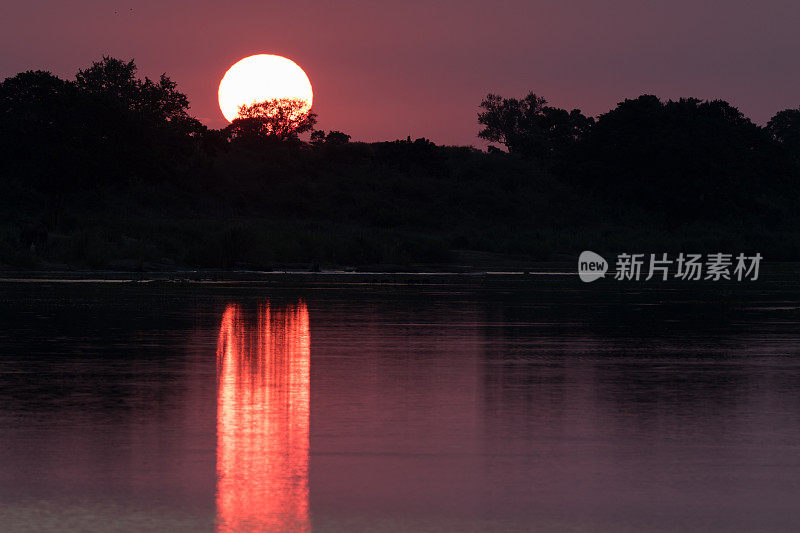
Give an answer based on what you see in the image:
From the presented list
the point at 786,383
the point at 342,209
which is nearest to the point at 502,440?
the point at 786,383

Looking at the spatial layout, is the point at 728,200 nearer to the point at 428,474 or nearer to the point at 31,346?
A: the point at 31,346

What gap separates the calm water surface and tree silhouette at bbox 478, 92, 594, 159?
127m

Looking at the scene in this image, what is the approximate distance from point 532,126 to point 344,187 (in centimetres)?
5577

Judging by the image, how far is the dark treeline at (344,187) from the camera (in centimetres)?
7225

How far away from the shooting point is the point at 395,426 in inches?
465

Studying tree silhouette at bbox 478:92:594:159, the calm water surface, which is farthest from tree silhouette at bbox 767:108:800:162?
the calm water surface

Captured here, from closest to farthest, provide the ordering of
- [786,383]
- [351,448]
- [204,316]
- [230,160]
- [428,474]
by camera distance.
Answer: [428,474] < [351,448] < [786,383] < [204,316] < [230,160]

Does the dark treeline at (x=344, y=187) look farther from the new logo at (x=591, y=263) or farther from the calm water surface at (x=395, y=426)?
the calm water surface at (x=395, y=426)

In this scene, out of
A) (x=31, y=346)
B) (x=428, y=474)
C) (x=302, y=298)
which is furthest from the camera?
(x=302, y=298)

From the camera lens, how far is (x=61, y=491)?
342 inches

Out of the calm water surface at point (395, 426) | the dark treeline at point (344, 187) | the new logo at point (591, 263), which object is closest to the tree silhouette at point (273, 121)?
the dark treeline at point (344, 187)

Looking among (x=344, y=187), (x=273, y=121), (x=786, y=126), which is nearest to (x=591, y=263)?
(x=344, y=187)

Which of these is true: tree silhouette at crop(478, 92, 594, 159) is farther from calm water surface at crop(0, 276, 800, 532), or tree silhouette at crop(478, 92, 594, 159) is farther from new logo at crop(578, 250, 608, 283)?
calm water surface at crop(0, 276, 800, 532)

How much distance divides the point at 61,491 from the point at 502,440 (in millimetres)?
3924
